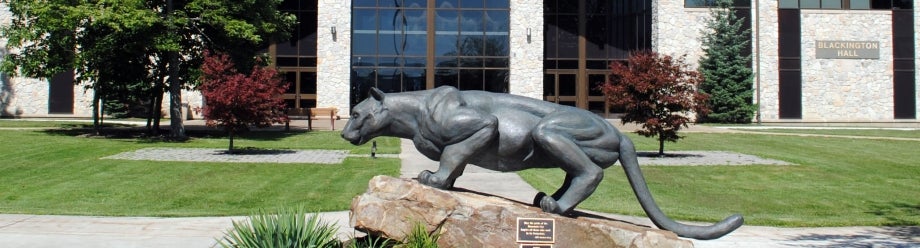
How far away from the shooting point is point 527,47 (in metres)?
38.0

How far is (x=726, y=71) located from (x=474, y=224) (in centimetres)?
3486

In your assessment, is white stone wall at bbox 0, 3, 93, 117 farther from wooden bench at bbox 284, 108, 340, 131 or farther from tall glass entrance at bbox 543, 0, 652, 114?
tall glass entrance at bbox 543, 0, 652, 114

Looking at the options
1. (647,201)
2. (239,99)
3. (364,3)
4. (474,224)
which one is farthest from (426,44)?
(474,224)

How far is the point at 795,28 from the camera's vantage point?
127 feet

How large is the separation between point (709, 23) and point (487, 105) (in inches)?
1380

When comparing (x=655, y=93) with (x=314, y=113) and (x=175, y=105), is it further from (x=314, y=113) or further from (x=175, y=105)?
(x=314, y=113)

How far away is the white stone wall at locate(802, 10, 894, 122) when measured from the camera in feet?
127

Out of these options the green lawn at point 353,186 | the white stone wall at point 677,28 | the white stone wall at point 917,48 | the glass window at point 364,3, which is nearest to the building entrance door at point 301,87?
the glass window at point 364,3

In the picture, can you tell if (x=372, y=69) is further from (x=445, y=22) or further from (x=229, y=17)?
(x=229, y=17)

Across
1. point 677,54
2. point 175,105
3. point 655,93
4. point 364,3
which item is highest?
point 364,3

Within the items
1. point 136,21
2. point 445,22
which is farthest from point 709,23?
point 136,21

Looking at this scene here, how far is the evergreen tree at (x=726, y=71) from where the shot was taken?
3772 centimetres

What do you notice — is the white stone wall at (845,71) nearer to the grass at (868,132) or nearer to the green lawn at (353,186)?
the grass at (868,132)

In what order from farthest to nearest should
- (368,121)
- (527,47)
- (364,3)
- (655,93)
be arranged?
(364,3)
(527,47)
(655,93)
(368,121)
